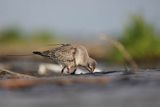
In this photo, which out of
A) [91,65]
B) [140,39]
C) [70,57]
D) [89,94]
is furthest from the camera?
[140,39]

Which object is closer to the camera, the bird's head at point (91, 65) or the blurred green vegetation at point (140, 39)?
the bird's head at point (91, 65)

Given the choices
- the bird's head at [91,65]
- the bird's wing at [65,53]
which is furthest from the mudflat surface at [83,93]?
the bird's head at [91,65]

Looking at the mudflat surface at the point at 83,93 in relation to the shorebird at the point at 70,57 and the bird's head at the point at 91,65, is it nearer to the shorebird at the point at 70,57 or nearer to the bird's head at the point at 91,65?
the shorebird at the point at 70,57

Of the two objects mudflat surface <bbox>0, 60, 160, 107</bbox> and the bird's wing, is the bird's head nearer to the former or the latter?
the bird's wing

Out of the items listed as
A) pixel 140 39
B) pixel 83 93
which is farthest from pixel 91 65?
pixel 140 39

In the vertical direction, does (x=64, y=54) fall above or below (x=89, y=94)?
above

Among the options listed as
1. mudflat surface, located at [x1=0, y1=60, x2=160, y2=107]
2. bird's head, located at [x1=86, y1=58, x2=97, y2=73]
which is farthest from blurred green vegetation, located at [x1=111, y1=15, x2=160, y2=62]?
mudflat surface, located at [x1=0, y1=60, x2=160, y2=107]

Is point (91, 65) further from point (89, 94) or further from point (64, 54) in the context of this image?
point (89, 94)

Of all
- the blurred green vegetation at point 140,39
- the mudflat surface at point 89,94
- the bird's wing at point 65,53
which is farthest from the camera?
the blurred green vegetation at point 140,39
